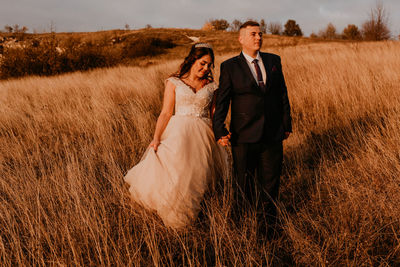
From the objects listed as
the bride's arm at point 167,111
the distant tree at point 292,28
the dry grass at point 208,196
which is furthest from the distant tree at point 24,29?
the distant tree at point 292,28

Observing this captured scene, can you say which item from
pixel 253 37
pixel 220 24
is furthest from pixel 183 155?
pixel 220 24

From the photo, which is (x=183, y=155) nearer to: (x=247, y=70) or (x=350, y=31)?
(x=247, y=70)

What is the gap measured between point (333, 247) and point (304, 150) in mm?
2052

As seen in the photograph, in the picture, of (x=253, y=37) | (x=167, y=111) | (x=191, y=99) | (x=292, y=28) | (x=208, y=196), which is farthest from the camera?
(x=292, y=28)

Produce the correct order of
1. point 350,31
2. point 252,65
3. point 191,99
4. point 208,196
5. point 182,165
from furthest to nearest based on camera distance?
point 350,31 < point 191,99 < point 208,196 < point 182,165 < point 252,65

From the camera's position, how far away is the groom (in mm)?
2090

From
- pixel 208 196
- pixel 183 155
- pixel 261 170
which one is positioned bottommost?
pixel 208 196

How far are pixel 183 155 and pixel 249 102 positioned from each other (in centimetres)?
81

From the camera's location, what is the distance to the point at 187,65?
106 inches

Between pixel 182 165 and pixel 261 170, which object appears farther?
pixel 261 170

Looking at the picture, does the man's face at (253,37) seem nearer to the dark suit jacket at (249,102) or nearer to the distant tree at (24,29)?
the dark suit jacket at (249,102)

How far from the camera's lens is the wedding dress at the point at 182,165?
2199mm

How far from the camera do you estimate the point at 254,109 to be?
2.12 meters

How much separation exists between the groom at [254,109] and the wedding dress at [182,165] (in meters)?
0.32
